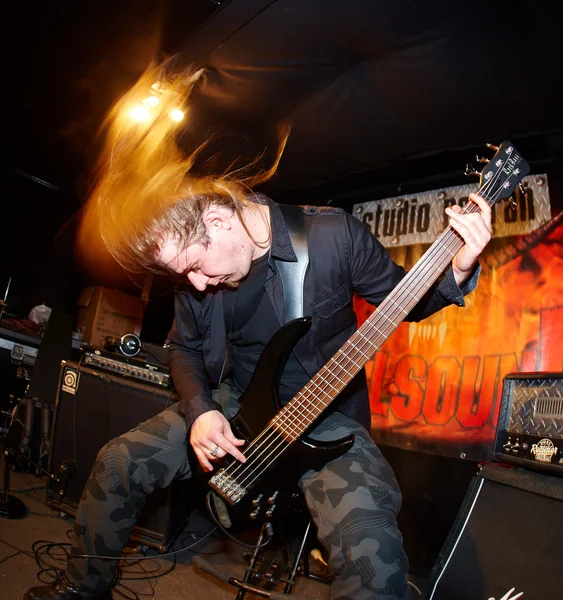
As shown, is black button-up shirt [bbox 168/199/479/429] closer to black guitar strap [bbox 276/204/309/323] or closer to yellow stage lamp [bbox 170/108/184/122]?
black guitar strap [bbox 276/204/309/323]

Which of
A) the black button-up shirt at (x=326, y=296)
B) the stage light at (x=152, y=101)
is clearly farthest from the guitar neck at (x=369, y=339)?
the stage light at (x=152, y=101)

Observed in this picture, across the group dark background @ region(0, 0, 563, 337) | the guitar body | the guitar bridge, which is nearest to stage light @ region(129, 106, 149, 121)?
dark background @ region(0, 0, 563, 337)

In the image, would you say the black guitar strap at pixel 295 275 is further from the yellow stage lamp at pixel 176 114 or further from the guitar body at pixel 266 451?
the yellow stage lamp at pixel 176 114

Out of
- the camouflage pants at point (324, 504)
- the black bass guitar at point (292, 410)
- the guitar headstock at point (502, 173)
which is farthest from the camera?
the guitar headstock at point (502, 173)

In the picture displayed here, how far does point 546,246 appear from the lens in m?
2.89

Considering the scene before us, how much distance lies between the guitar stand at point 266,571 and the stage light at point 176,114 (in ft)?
9.58

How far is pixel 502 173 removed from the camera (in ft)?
5.34

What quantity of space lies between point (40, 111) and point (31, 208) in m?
1.94

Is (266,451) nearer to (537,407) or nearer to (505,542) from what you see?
(505,542)

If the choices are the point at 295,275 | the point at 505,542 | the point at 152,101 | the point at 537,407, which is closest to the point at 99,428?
the point at 295,275

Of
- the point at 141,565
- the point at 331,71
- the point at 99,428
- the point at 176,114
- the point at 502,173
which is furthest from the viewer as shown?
the point at 176,114

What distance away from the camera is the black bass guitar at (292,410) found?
1484 millimetres

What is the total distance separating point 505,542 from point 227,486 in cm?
90

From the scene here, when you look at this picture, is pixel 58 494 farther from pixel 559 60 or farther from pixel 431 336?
pixel 559 60
